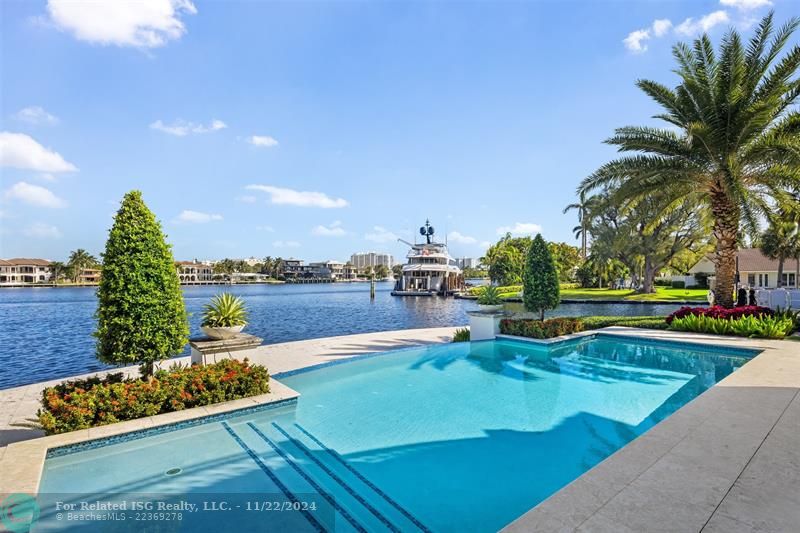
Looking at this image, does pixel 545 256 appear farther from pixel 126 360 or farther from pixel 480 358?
pixel 126 360

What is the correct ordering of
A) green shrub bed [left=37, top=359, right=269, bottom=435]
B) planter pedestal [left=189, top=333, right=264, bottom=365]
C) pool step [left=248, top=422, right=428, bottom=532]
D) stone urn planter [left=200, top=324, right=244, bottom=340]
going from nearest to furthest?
pool step [left=248, top=422, right=428, bottom=532] → green shrub bed [left=37, top=359, right=269, bottom=435] → planter pedestal [left=189, top=333, right=264, bottom=365] → stone urn planter [left=200, top=324, right=244, bottom=340]

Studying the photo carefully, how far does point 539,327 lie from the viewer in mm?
12422

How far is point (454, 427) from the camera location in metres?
5.98

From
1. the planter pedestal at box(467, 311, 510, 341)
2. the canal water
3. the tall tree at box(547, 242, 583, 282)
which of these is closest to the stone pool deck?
the planter pedestal at box(467, 311, 510, 341)

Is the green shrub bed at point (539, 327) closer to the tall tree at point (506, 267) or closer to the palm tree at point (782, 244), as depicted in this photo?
the palm tree at point (782, 244)

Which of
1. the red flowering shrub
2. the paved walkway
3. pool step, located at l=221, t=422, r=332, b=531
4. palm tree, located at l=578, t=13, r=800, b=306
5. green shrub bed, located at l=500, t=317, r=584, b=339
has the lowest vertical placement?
pool step, located at l=221, t=422, r=332, b=531

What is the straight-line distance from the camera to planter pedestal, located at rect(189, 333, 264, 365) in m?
7.09

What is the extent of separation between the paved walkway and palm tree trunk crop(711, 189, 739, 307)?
32.0 ft

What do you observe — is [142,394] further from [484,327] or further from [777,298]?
[777,298]

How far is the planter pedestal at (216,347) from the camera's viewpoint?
7086 millimetres

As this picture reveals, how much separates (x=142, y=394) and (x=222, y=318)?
2.21 meters

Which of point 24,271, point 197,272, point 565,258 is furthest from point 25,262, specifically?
point 565,258

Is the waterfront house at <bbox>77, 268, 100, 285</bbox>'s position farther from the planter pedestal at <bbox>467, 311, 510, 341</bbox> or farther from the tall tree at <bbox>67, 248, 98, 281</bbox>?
the planter pedestal at <bbox>467, 311, 510, 341</bbox>

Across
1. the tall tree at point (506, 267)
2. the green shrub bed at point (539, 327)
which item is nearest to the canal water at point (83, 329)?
the green shrub bed at point (539, 327)
